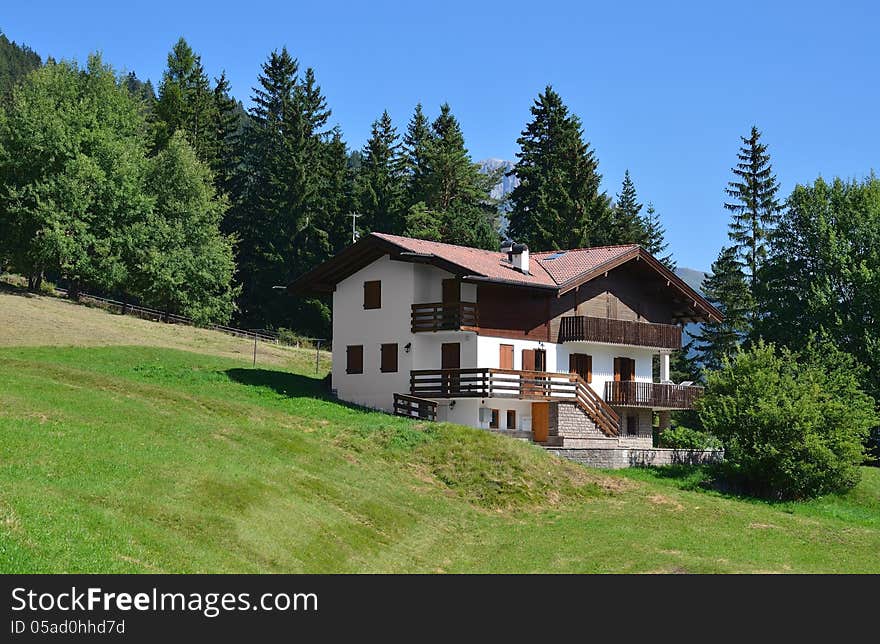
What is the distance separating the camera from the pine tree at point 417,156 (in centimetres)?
9238

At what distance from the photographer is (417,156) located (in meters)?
97.3

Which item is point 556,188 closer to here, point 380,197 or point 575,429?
point 380,197

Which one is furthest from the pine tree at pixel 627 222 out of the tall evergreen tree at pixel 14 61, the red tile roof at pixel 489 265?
the tall evergreen tree at pixel 14 61

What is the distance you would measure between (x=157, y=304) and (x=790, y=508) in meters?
51.3

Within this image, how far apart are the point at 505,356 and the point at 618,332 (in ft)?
22.5

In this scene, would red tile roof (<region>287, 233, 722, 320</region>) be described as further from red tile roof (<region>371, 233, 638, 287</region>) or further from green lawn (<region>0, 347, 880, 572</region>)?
green lawn (<region>0, 347, 880, 572</region>)

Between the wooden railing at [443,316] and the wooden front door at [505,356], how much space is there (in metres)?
2.06

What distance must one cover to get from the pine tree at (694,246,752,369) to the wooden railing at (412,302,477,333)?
3713 centimetres

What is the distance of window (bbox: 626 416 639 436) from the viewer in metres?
56.3

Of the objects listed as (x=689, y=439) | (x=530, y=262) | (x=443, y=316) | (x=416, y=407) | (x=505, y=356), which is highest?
(x=530, y=262)

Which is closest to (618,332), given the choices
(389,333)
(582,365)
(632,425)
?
(582,365)

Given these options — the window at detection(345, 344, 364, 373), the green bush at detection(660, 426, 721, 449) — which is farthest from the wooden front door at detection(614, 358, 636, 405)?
the window at detection(345, 344, 364, 373)
